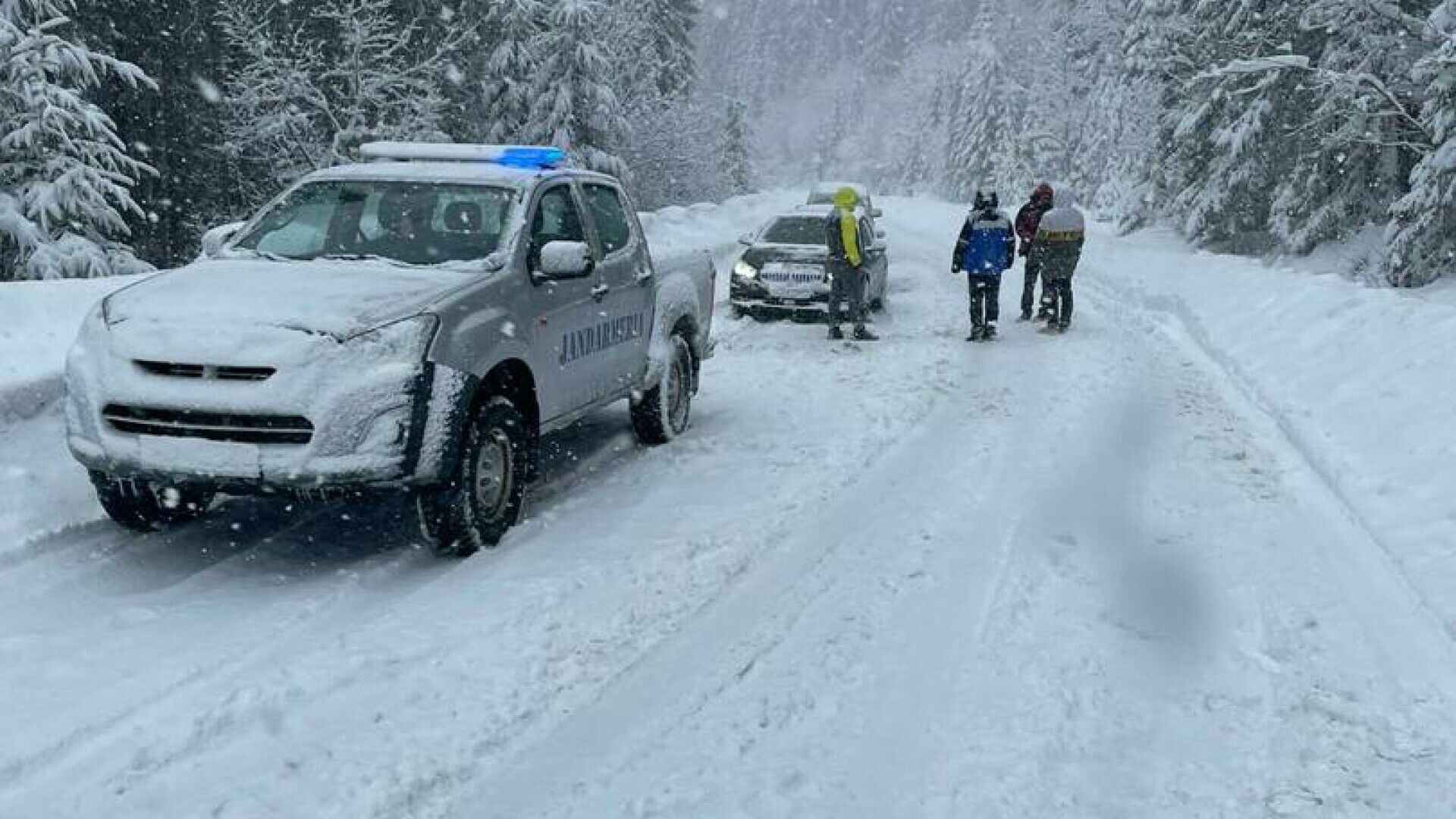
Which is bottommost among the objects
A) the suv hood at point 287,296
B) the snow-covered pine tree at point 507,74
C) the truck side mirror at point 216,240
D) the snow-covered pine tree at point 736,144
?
the snow-covered pine tree at point 736,144

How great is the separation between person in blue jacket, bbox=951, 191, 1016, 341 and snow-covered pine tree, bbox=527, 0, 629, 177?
20.1 m

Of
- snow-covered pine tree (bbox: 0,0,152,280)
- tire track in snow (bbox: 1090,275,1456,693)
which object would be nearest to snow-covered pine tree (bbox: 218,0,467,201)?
snow-covered pine tree (bbox: 0,0,152,280)

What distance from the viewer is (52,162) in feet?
44.7

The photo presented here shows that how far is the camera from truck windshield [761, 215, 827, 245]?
50.9ft

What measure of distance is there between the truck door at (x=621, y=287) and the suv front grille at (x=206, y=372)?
101 inches

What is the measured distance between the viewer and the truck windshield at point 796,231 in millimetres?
15523

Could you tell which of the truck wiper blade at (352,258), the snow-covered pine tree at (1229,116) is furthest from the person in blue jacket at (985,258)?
the truck wiper blade at (352,258)

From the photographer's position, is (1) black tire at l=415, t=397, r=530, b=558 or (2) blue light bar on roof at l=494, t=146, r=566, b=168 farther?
(2) blue light bar on roof at l=494, t=146, r=566, b=168

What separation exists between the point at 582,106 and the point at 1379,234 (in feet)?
71.3

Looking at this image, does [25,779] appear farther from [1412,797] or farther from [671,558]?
[1412,797]

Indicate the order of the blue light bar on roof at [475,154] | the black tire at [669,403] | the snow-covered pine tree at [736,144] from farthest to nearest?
the snow-covered pine tree at [736,144] < the black tire at [669,403] < the blue light bar on roof at [475,154]

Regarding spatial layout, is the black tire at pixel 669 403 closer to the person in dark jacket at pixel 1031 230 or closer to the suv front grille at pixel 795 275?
the suv front grille at pixel 795 275

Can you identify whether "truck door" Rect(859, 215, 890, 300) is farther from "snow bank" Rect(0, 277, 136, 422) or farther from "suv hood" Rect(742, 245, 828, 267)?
"snow bank" Rect(0, 277, 136, 422)

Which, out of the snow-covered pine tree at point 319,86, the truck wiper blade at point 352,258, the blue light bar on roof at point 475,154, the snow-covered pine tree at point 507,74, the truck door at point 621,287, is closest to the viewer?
the truck wiper blade at point 352,258
